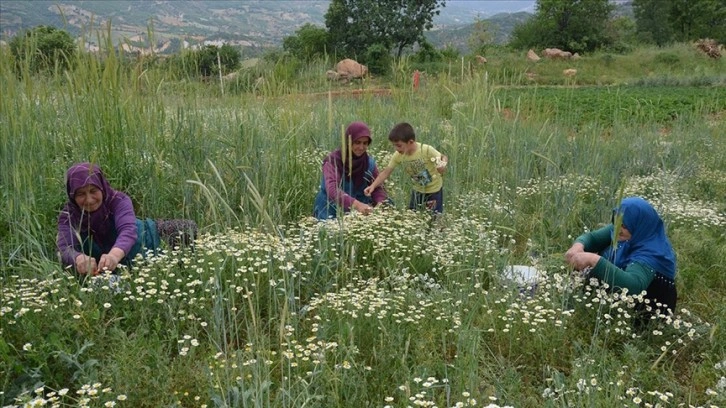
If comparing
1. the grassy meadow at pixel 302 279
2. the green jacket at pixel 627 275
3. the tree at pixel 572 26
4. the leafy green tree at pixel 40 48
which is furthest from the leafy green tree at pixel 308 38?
the green jacket at pixel 627 275

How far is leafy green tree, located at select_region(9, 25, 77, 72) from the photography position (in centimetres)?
379

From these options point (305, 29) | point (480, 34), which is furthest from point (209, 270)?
point (305, 29)

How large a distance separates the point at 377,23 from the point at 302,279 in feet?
86.8

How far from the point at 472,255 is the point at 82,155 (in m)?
2.87

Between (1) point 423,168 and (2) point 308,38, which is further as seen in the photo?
(2) point 308,38

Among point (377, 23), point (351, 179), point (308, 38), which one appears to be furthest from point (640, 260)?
point (308, 38)

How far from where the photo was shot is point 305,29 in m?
32.2

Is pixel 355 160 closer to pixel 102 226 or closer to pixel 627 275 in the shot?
pixel 102 226

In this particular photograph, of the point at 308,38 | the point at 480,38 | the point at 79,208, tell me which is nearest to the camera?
the point at 79,208

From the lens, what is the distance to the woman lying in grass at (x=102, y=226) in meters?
3.10

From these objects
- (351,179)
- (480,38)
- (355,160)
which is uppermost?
(480,38)

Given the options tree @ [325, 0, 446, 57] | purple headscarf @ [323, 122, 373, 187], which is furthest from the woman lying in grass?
tree @ [325, 0, 446, 57]

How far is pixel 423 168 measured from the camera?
15.1 ft

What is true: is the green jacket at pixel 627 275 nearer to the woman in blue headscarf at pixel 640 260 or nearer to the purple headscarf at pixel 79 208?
the woman in blue headscarf at pixel 640 260
